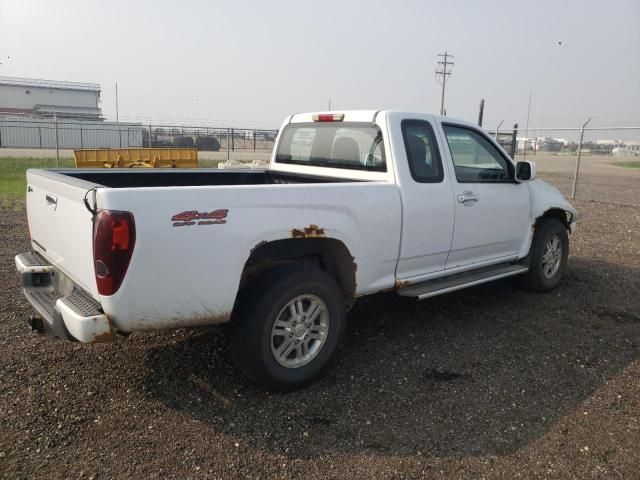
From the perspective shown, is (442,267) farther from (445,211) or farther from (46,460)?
(46,460)

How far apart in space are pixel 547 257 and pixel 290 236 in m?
3.54

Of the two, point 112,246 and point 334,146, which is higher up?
point 334,146

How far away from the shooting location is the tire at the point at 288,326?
3.37 metres

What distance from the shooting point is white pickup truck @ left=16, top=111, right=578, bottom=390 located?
2.91 metres

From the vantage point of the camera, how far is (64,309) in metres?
3.01

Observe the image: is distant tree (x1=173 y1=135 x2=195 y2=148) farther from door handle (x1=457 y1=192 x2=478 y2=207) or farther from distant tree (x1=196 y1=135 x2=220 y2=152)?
door handle (x1=457 y1=192 x2=478 y2=207)

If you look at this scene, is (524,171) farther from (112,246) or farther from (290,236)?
(112,246)

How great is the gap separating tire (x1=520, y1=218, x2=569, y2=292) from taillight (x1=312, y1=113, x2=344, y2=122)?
2457 mm

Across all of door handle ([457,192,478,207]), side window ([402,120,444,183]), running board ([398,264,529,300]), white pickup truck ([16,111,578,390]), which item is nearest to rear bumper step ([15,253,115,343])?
white pickup truck ([16,111,578,390])

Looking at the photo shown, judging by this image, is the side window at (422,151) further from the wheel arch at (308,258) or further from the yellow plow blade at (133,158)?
the yellow plow blade at (133,158)

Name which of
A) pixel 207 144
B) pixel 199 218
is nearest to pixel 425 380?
pixel 199 218

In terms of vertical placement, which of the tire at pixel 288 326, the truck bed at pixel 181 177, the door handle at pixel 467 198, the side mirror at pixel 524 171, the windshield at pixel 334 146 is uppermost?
the windshield at pixel 334 146

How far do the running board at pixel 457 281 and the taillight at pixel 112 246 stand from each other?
2.21m

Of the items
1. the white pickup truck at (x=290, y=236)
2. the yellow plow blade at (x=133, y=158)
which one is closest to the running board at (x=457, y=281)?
the white pickup truck at (x=290, y=236)
